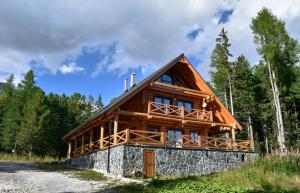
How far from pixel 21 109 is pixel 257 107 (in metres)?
28.2

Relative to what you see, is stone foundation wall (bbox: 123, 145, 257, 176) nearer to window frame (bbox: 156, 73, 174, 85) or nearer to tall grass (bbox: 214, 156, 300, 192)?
tall grass (bbox: 214, 156, 300, 192)

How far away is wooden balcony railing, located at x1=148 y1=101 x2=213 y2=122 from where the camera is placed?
2198cm

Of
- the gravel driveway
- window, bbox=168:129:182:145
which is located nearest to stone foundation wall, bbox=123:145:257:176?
window, bbox=168:129:182:145

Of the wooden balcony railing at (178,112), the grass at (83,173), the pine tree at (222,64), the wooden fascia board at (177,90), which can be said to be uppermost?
the pine tree at (222,64)

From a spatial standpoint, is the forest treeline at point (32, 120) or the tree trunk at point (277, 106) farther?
the forest treeline at point (32, 120)

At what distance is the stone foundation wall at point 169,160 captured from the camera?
686 inches

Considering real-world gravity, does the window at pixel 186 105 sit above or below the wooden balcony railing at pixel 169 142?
above

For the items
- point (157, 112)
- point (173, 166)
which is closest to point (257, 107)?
point (157, 112)

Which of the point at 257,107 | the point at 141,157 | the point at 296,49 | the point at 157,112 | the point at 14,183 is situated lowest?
the point at 14,183

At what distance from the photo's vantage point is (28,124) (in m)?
35.3

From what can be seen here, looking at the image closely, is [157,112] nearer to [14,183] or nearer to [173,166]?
[173,166]

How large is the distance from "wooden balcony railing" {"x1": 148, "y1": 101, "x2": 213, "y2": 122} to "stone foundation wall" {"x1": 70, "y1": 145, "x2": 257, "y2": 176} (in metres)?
3.23

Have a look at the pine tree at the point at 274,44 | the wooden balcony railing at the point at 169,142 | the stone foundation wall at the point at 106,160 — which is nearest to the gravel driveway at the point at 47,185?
the stone foundation wall at the point at 106,160

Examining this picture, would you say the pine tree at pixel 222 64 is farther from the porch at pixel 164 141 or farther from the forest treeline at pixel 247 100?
the porch at pixel 164 141
